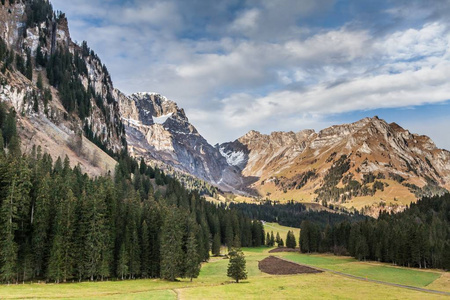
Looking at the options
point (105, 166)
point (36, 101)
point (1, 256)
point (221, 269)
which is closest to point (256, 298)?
point (1, 256)

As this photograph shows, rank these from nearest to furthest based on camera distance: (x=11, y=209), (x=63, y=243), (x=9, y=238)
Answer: (x=9, y=238) → (x=11, y=209) → (x=63, y=243)

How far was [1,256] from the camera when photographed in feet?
204

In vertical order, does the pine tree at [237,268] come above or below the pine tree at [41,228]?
below

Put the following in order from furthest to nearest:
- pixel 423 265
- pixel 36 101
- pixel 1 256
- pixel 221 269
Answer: pixel 36 101 < pixel 423 265 < pixel 221 269 < pixel 1 256

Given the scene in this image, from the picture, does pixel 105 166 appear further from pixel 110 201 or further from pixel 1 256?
pixel 1 256

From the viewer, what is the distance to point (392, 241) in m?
133

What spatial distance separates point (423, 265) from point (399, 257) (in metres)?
8.23

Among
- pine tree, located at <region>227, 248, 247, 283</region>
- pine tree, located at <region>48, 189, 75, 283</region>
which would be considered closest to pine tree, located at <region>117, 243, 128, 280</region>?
pine tree, located at <region>48, 189, 75, 283</region>

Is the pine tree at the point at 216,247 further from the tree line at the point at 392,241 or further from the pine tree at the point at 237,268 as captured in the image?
the pine tree at the point at 237,268

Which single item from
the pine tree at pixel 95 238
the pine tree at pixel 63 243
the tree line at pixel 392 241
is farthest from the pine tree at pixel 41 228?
the tree line at pixel 392 241

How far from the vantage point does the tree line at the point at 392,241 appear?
393 feet

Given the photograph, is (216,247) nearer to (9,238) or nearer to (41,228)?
(41,228)

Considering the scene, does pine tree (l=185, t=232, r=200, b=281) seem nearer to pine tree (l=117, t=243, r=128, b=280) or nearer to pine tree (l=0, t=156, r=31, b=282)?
pine tree (l=117, t=243, r=128, b=280)

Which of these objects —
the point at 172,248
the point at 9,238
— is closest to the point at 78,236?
the point at 9,238
